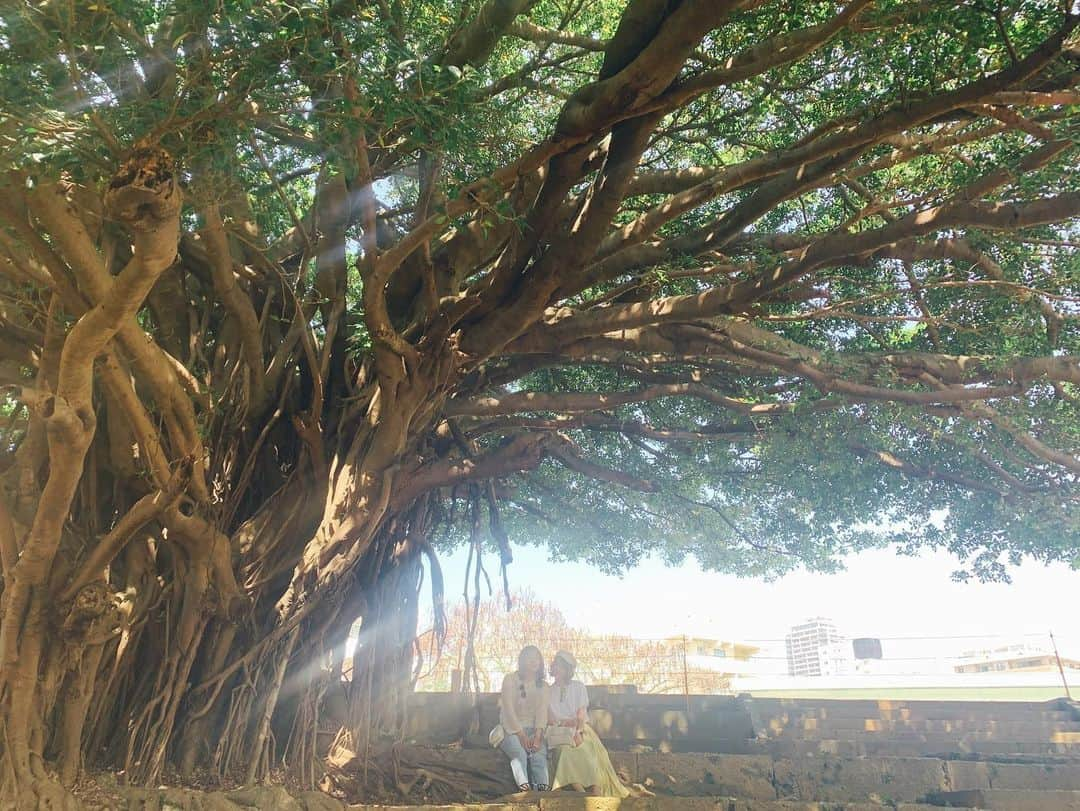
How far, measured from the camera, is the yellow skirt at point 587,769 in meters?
5.29

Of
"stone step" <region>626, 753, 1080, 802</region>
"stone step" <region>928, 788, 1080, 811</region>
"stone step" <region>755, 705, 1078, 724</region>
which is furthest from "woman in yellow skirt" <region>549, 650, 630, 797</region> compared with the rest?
"stone step" <region>755, 705, 1078, 724</region>

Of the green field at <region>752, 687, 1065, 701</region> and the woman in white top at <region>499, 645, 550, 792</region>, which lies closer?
the woman in white top at <region>499, 645, 550, 792</region>

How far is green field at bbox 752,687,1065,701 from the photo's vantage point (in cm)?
1250

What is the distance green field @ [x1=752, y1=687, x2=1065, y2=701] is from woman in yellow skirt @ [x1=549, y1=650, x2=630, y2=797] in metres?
7.36

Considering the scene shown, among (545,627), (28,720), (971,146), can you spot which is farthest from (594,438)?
(545,627)

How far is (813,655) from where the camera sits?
14.1 m

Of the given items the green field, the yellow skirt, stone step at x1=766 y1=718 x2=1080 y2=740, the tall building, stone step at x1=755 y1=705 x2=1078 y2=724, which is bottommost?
the yellow skirt

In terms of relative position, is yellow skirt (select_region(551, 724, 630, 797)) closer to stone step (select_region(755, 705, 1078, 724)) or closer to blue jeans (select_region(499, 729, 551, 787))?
blue jeans (select_region(499, 729, 551, 787))

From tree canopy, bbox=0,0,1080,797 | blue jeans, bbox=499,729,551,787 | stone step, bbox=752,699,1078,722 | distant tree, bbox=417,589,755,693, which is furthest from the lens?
distant tree, bbox=417,589,755,693

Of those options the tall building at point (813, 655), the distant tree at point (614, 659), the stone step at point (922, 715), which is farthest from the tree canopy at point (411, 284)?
the tall building at point (813, 655)

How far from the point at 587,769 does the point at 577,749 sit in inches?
5.8

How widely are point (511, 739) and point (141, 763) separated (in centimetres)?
251

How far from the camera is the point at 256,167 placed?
3979 millimetres

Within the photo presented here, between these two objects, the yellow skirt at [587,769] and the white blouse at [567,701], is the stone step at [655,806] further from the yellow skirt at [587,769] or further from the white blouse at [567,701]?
the white blouse at [567,701]
